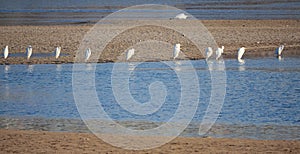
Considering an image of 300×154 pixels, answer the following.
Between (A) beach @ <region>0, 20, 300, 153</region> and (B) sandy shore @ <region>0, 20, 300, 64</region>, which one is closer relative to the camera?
(A) beach @ <region>0, 20, 300, 153</region>

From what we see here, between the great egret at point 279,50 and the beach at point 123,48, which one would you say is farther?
the great egret at point 279,50

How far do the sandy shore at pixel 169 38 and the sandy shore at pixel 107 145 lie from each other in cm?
→ 991

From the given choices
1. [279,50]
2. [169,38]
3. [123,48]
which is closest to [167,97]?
[279,50]

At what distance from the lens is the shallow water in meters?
10.6

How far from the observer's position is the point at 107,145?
9.03 meters

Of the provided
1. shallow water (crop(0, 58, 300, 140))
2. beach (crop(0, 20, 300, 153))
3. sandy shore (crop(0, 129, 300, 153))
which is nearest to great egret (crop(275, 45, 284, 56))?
beach (crop(0, 20, 300, 153))

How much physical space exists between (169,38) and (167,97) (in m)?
10.4

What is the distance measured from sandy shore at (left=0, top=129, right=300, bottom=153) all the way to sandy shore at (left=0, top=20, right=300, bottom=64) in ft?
32.5

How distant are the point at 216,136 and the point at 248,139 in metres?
0.53

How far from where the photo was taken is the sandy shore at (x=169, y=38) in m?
20.6

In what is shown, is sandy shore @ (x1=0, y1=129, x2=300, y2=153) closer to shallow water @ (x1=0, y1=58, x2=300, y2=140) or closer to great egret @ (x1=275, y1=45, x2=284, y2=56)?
shallow water @ (x1=0, y1=58, x2=300, y2=140)

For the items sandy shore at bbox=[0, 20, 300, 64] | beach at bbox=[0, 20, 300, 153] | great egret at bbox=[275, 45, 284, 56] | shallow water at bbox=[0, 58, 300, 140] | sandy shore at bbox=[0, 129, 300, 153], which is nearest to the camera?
sandy shore at bbox=[0, 129, 300, 153]

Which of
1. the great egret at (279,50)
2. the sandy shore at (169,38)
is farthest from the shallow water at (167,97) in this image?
the sandy shore at (169,38)

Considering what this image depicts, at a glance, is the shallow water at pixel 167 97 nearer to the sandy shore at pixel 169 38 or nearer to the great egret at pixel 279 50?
the great egret at pixel 279 50
